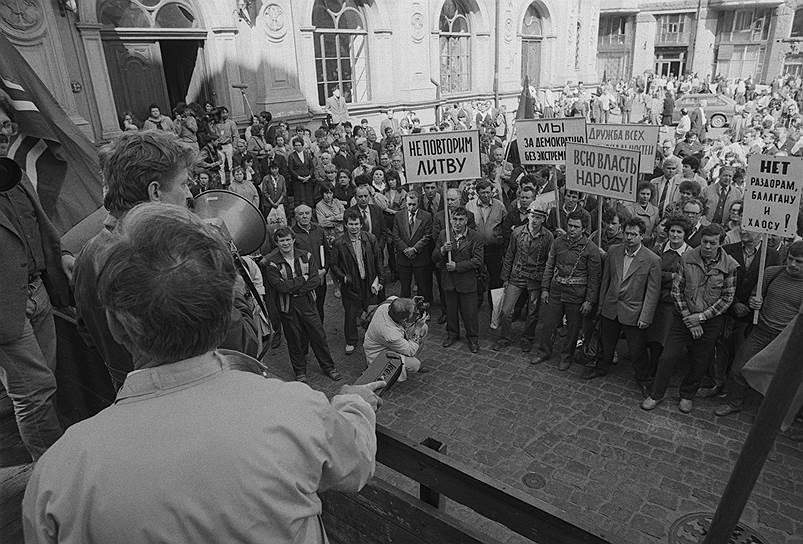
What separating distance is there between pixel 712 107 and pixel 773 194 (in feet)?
76.8

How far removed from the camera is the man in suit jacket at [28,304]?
9.29ft

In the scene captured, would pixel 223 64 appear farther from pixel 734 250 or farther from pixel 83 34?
pixel 734 250

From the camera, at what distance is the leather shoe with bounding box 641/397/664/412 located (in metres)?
5.47

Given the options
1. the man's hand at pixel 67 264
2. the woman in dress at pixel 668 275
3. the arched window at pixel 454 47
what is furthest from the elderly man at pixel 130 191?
the arched window at pixel 454 47

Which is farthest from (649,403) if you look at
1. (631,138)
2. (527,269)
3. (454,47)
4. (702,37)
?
(702,37)

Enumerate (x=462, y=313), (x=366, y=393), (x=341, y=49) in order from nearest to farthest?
(x=366, y=393) → (x=462, y=313) → (x=341, y=49)

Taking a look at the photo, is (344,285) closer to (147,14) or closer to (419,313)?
(419,313)

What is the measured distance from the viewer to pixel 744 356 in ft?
17.1

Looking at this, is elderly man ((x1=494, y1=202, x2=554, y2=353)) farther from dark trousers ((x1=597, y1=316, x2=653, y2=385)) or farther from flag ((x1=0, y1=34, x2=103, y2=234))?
flag ((x1=0, y1=34, x2=103, y2=234))

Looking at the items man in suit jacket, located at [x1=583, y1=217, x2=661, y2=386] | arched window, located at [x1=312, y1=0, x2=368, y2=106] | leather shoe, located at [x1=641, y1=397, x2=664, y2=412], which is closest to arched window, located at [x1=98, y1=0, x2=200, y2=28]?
arched window, located at [x1=312, y1=0, x2=368, y2=106]

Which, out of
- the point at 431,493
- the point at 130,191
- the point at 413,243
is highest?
the point at 130,191

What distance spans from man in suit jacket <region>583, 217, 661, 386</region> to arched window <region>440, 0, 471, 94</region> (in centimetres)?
1840

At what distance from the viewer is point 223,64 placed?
1446 centimetres

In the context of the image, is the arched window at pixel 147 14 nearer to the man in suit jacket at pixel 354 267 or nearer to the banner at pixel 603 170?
the man in suit jacket at pixel 354 267
